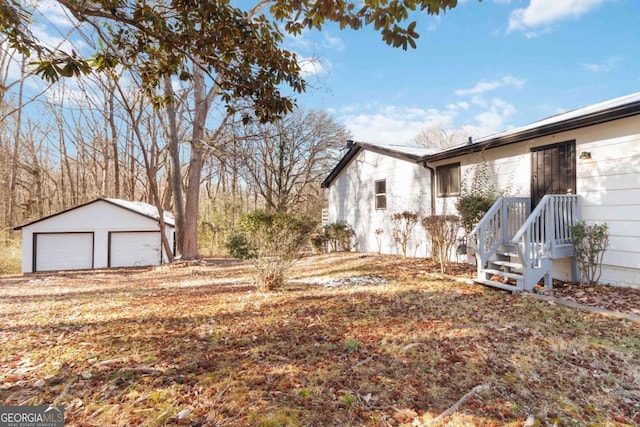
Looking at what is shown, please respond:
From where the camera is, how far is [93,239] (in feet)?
45.8

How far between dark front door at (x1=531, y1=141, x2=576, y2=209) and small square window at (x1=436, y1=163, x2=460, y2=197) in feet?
6.08

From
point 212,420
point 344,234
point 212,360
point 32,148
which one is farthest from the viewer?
point 32,148

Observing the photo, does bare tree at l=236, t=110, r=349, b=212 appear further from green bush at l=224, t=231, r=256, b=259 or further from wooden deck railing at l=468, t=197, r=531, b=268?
wooden deck railing at l=468, t=197, r=531, b=268

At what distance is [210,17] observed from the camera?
300 cm

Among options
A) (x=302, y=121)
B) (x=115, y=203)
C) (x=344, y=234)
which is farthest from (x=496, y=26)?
(x=115, y=203)

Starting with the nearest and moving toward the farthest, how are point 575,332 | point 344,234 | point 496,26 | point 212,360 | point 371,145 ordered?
point 212,360, point 575,332, point 496,26, point 371,145, point 344,234

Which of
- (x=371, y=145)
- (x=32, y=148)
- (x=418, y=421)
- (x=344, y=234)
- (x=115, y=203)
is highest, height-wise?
(x=32, y=148)

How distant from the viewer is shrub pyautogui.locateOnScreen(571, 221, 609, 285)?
4.93 m

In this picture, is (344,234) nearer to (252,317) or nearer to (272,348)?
(252,317)

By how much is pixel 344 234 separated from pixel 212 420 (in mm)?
9925

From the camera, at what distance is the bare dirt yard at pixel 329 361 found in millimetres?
2021

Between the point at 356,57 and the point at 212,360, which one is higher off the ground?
the point at 356,57

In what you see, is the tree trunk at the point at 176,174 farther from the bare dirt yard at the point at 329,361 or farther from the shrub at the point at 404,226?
the shrub at the point at 404,226

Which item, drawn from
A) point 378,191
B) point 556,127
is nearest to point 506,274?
point 556,127
